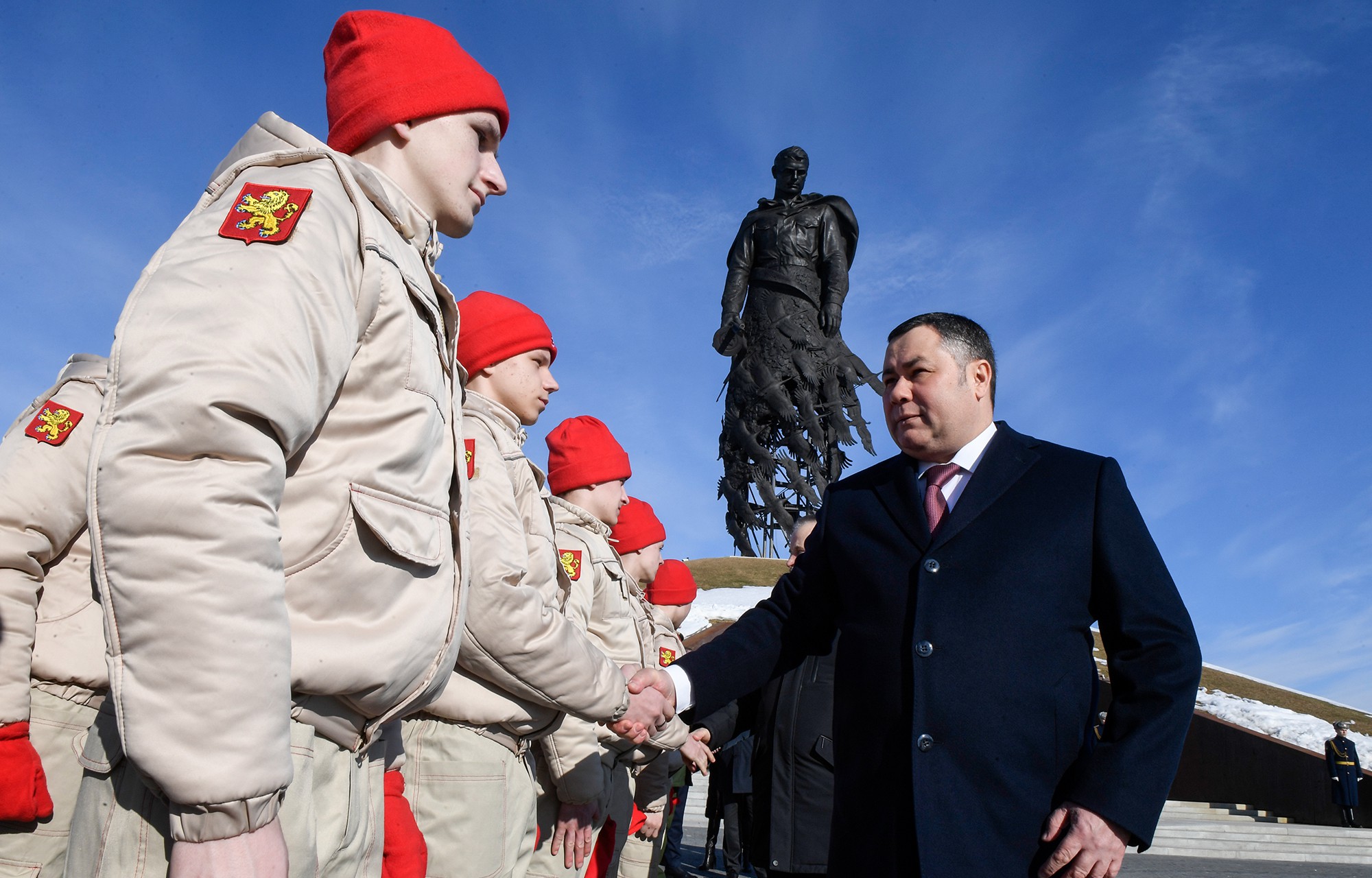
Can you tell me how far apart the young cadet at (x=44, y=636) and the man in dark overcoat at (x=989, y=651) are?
1.97m

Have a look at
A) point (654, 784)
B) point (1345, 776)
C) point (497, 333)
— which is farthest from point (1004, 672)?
point (1345, 776)

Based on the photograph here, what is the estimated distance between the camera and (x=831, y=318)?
57.4 feet

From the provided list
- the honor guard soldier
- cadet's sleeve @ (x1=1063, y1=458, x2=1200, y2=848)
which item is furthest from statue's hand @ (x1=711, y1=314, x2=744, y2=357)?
cadet's sleeve @ (x1=1063, y1=458, x2=1200, y2=848)

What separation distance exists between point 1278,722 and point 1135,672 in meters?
15.9

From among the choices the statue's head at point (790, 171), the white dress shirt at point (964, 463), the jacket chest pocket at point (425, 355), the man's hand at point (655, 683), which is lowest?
the man's hand at point (655, 683)

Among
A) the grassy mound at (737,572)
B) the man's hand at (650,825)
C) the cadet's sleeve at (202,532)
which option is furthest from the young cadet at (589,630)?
the grassy mound at (737,572)

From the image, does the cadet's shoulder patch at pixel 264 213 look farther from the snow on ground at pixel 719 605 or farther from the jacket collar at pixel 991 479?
the snow on ground at pixel 719 605

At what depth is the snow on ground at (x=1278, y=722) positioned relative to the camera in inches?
585

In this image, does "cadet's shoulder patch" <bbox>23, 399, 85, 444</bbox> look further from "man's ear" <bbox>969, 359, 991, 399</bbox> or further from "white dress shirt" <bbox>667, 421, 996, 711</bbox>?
"man's ear" <bbox>969, 359, 991, 399</bbox>

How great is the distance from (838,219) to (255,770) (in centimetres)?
1717

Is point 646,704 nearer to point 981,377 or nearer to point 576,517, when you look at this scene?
point 981,377

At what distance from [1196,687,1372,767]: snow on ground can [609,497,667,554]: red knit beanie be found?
38.2 ft

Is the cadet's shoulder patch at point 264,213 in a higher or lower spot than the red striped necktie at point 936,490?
lower

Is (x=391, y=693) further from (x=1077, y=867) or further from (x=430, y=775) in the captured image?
(x=1077, y=867)
